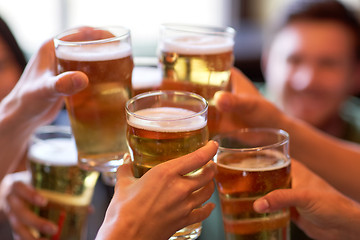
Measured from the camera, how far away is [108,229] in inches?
31.7

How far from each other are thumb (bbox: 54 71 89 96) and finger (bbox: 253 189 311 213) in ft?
1.46

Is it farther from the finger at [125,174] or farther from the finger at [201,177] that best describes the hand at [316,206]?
the finger at [125,174]

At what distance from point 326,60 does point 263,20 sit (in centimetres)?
350

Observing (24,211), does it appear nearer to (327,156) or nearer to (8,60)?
(8,60)

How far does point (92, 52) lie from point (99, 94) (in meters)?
0.09

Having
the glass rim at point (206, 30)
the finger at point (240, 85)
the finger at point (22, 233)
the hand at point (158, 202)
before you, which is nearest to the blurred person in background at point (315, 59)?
the finger at point (240, 85)

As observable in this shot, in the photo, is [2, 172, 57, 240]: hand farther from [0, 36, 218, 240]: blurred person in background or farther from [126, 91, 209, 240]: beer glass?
[126, 91, 209, 240]: beer glass

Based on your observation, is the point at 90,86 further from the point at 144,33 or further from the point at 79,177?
the point at 144,33

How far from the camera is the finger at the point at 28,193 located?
4.42 feet

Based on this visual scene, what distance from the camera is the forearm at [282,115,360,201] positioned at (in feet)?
5.22

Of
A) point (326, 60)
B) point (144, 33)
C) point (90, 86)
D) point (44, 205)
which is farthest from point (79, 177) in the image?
point (144, 33)

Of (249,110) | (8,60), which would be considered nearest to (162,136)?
(249,110)

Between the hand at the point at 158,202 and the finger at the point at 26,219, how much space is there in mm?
558

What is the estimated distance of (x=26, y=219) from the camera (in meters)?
1.36
